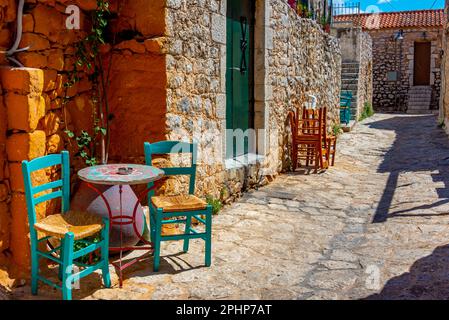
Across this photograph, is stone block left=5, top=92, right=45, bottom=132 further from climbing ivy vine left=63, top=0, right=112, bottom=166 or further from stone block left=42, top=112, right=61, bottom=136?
climbing ivy vine left=63, top=0, right=112, bottom=166

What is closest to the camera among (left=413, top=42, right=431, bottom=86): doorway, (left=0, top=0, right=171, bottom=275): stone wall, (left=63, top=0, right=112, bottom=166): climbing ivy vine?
(left=0, top=0, right=171, bottom=275): stone wall

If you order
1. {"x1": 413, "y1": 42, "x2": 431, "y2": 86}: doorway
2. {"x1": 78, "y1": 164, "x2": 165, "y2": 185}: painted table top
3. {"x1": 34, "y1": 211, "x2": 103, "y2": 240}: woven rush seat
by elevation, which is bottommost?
{"x1": 34, "y1": 211, "x2": 103, "y2": 240}: woven rush seat

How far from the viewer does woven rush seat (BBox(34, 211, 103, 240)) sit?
122 inches

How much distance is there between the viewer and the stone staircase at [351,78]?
1589 cm

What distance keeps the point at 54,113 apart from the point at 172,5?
148 centimetres

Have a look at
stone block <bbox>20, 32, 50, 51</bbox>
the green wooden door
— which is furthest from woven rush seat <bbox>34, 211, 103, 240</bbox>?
the green wooden door

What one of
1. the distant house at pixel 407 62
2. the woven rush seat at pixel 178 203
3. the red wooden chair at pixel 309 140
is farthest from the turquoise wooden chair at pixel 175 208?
the distant house at pixel 407 62

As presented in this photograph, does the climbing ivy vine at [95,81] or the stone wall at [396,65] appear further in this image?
the stone wall at [396,65]

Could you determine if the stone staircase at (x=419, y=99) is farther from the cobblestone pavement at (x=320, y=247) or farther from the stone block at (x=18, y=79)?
the stone block at (x=18, y=79)

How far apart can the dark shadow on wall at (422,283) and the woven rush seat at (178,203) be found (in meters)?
1.38

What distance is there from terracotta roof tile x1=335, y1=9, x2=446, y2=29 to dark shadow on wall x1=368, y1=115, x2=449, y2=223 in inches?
328

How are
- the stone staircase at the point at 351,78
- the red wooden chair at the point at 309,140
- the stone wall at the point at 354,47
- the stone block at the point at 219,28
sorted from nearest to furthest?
the stone block at the point at 219,28, the red wooden chair at the point at 309,140, the stone staircase at the point at 351,78, the stone wall at the point at 354,47

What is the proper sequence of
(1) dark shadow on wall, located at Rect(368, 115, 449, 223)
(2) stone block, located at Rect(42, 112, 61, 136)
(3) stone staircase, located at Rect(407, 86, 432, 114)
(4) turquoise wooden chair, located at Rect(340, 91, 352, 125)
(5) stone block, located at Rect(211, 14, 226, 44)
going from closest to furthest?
(2) stone block, located at Rect(42, 112, 61, 136) → (5) stone block, located at Rect(211, 14, 226, 44) → (1) dark shadow on wall, located at Rect(368, 115, 449, 223) → (4) turquoise wooden chair, located at Rect(340, 91, 352, 125) → (3) stone staircase, located at Rect(407, 86, 432, 114)

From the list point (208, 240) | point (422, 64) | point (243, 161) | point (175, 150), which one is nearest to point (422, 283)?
point (208, 240)
